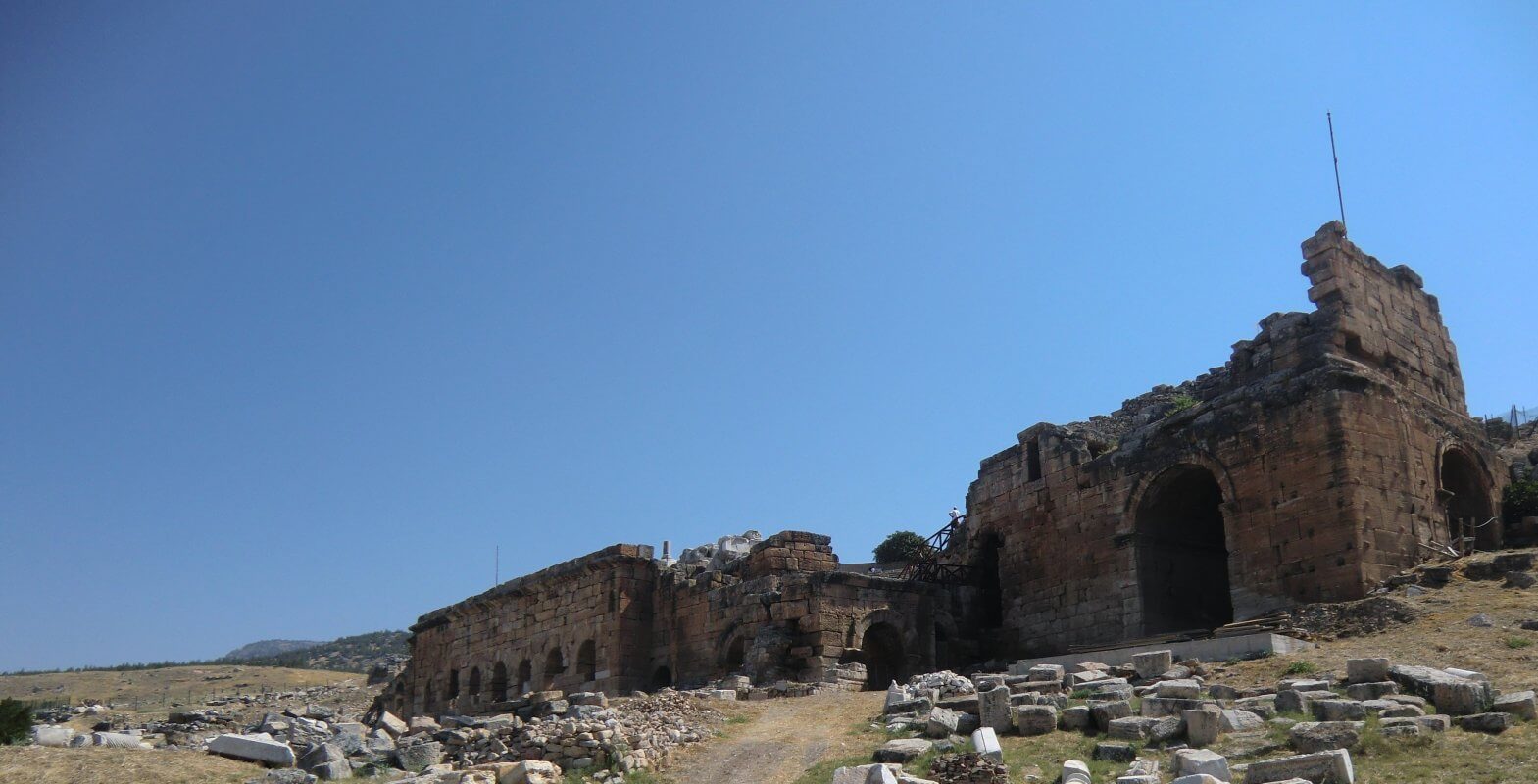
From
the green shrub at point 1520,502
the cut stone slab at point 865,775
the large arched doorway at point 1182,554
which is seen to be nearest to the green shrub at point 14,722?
the cut stone slab at point 865,775

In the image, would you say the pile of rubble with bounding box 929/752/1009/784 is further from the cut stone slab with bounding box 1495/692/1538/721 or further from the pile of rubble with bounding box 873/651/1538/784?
the cut stone slab with bounding box 1495/692/1538/721

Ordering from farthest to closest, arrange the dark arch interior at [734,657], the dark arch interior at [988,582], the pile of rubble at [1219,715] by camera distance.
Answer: the dark arch interior at [988,582], the dark arch interior at [734,657], the pile of rubble at [1219,715]

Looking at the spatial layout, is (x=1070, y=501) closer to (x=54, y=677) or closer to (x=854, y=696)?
(x=854, y=696)

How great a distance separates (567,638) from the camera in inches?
1150

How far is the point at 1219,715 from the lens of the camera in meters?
11.4

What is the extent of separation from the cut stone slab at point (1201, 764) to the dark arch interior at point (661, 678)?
17788mm

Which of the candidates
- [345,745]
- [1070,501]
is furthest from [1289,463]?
[345,745]

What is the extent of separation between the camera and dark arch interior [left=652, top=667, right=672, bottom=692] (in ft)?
88.7

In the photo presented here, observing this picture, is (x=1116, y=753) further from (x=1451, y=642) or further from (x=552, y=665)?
(x=552, y=665)

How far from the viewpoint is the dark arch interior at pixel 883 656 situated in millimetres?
23922

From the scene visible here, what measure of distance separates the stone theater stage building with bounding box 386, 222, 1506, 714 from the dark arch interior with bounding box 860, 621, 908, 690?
0.05 m

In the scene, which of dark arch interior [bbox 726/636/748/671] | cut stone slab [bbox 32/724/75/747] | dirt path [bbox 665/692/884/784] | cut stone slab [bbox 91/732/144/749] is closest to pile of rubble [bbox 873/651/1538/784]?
dirt path [bbox 665/692/884/784]

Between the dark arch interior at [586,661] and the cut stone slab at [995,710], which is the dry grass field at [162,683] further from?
the cut stone slab at [995,710]

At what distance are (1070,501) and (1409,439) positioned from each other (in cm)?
599
